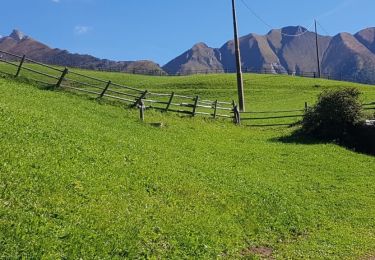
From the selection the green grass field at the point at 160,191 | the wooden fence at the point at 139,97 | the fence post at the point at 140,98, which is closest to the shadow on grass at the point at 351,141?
the green grass field at the point at 160,191

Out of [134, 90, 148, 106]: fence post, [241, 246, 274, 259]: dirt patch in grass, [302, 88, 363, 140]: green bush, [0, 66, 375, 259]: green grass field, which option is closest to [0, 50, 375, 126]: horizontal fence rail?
[134, 90, 148, 106]: fence post

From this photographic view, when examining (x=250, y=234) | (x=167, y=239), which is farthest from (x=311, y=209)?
(x=167, y=239)

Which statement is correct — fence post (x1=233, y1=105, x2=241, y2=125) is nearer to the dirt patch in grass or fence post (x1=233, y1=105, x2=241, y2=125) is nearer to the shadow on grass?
the shadow on grass

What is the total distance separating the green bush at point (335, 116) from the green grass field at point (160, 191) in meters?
2.70

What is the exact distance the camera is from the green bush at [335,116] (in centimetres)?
3129

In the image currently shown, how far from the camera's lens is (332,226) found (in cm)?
1667

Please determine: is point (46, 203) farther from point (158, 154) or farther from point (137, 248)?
point (158, 154)

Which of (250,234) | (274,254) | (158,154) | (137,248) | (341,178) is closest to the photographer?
(137,248)

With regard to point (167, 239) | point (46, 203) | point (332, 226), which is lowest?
point (332, 226)

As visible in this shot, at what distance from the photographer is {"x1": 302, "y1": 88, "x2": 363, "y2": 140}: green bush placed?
31292 mm

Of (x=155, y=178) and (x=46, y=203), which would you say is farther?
(x=155, y=178)

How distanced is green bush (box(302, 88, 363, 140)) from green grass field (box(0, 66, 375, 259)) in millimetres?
2697

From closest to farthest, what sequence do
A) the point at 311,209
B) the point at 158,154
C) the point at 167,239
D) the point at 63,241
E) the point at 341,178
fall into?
the point at 63,241
the point at 167,239
the point at 311,209
the point at 158,154
the point at 341,178

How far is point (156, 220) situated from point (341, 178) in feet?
40.0
